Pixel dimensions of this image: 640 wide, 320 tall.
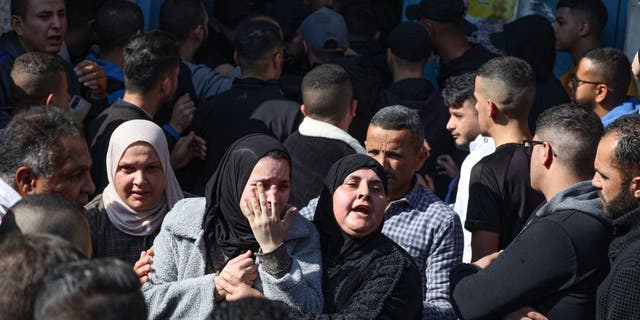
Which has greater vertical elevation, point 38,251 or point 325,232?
point 38,251

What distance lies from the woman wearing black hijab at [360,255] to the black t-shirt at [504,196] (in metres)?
0.82

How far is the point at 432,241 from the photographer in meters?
4.51

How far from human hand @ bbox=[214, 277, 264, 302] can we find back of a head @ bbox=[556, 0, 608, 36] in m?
4.10

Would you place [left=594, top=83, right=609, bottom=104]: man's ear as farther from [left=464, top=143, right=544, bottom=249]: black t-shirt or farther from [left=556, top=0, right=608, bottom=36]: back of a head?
[left=464, top=143, right=544, bottom=249]: black t-shirt

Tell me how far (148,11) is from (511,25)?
248 centimetres

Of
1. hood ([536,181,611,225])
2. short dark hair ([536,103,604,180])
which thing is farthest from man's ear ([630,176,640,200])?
short dark hair ([536,103,604,180])

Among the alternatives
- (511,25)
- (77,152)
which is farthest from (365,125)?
(77,152)

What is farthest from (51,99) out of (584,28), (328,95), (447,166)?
(584,28)

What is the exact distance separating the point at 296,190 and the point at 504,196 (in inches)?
40.3

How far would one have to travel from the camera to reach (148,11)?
293 inches

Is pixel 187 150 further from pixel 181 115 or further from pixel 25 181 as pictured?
pixel 25 181

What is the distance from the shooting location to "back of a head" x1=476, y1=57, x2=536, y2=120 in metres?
5.32

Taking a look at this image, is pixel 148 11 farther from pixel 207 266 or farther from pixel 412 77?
pixel 207 266

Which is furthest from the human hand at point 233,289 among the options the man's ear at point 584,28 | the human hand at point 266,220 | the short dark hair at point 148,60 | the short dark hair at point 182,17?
the man's ear at point 584,28
